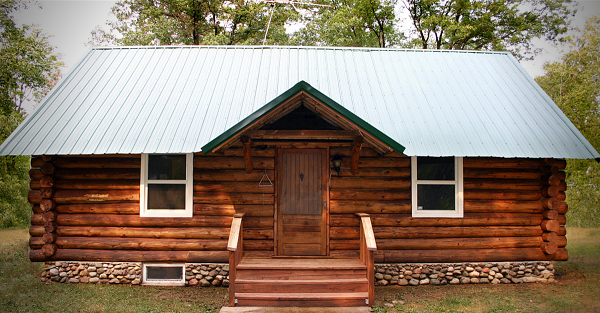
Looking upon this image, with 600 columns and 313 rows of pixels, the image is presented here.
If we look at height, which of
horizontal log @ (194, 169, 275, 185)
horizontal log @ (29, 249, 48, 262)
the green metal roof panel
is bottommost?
horizontal log @ (29, 249, 48, 262)

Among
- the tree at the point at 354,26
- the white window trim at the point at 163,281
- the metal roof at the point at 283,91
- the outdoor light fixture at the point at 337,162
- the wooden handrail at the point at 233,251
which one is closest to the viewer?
the wooden handrail at the point at 233,251

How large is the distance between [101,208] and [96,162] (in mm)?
1012

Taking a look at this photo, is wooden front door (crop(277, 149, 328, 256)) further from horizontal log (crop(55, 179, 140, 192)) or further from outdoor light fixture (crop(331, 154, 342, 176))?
horizontal log (crop(55, 179, 140, 192))

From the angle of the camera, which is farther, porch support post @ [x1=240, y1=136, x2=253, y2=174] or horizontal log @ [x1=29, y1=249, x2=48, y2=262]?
horizontal log @ [x1=29, y1=249, x2=48, y2=262]

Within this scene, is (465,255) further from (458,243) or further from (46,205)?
(46,205)

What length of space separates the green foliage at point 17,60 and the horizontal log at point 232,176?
17.0m

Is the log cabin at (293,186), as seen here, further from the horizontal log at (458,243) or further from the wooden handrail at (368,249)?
the wooden handrail at (368,249)

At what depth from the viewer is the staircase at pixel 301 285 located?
6.96 meters

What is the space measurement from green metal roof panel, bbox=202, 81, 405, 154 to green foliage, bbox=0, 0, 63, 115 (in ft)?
61.3

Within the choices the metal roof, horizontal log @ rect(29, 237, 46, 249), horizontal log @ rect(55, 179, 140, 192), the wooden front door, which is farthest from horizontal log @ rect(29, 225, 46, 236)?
the wooden front door

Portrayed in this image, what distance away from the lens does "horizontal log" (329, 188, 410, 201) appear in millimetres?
8492

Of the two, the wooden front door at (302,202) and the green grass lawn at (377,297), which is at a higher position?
the wooden front door at (302,202)

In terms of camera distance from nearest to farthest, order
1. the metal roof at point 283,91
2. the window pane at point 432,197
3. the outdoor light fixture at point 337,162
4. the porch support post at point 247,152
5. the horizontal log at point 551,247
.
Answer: the porch support post at point 247,152, the metal roof at point 283,91, the outdoor light fixture at point 337,162, the horizontal log at point 551,247, the window pane at point 432,197

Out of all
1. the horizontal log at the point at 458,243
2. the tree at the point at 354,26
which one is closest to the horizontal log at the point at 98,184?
the horizontal log at the point at 458,243
